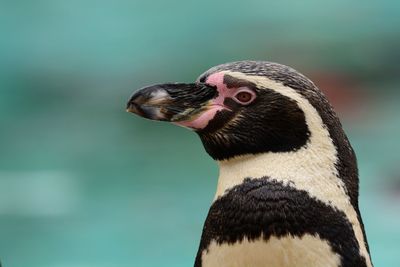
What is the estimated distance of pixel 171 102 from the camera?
96 centimetres

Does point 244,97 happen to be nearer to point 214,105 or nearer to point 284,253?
point 214,105

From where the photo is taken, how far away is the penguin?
0.92m

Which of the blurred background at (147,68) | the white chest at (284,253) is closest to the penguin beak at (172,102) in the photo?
the white chest at (284,253)

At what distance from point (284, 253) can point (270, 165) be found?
9 cm

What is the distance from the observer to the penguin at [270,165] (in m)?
0.92

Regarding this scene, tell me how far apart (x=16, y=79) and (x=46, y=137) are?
0.93 ft

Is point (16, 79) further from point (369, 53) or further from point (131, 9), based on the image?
point (369, 53)

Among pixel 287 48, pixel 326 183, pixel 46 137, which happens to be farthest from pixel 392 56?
pixel 326 183

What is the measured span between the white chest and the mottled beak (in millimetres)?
144

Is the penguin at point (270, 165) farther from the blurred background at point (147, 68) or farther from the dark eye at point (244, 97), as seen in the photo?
the blurred background at point (147, 68)

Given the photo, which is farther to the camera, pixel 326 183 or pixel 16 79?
pixel 16 79

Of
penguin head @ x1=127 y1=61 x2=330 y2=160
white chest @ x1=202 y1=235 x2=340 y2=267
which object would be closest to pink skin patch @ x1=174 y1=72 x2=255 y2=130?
penguin head @ x1=127 y1=61 x2=330 y2=160

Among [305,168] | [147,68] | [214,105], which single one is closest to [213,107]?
[214,105]

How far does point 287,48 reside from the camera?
3.66 meters
